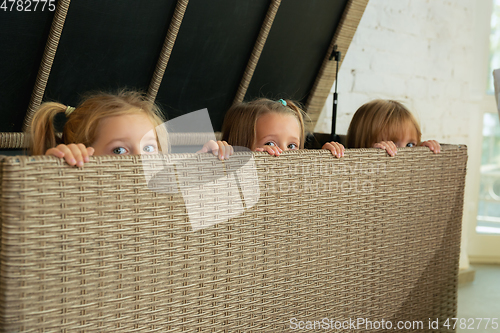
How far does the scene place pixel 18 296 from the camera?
21.8 inches

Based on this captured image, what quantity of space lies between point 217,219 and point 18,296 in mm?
315

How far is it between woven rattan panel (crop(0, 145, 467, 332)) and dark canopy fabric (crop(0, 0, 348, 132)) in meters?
0.67

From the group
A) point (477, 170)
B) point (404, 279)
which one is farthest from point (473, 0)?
point (404, 279)

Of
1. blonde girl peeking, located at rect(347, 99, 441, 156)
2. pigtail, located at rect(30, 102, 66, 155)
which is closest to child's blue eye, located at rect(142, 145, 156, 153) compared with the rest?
pigtail, located at rect(30, 102, 66, 155)

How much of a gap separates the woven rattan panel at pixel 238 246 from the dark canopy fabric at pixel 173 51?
668mm

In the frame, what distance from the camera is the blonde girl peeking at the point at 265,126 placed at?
1.24 metres

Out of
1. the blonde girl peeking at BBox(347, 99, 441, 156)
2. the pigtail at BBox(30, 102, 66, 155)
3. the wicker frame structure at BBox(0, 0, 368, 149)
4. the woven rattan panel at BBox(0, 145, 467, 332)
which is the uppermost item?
the wicker frame structure at BBox(0, 0, 368, 149)

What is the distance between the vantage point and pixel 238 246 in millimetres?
A: 750

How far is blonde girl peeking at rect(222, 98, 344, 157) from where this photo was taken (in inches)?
48.8

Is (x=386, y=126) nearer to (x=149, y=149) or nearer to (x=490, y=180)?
(x=149, y=149)

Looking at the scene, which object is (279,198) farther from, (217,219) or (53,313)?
(53,313)

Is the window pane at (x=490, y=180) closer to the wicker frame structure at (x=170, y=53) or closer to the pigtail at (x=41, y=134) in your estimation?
the wicker frame structure at (x=170, y=53)

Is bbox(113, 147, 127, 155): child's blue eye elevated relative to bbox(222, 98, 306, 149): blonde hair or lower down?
lower down

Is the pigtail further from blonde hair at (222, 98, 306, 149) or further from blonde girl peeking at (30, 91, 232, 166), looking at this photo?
blonde hair at (222, 98, 306, 149)
